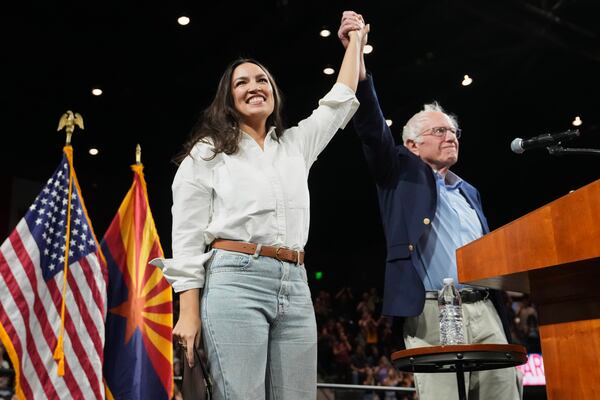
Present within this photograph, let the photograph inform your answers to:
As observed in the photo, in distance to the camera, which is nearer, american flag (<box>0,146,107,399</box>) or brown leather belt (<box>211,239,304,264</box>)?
brown leather belt (<box>211,239,304,264</box>)

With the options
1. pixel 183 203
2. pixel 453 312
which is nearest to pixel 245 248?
pixel 183 203

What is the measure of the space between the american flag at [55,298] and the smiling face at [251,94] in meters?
2.29

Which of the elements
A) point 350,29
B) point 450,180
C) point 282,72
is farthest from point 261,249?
point 282,72

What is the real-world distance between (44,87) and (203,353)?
5.51m

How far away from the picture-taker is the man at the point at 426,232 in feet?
7.51

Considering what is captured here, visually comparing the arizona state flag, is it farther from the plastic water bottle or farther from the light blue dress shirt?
the plastic water bottle

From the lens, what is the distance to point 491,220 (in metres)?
9.85

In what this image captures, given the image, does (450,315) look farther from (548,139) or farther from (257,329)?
(257,329)

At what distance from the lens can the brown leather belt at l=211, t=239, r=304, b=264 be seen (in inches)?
66.5

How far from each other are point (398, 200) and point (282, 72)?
4418mm

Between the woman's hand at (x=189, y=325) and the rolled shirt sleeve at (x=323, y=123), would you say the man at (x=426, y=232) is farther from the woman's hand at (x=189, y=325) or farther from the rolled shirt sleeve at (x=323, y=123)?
→ the woman's hand at (x=189, y=325)

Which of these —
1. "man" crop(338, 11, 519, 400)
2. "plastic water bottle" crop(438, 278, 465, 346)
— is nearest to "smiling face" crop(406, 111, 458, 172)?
"man" crop(338, 11, 519, 400)

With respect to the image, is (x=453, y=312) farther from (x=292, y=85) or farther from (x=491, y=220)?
(x=491, y=220)

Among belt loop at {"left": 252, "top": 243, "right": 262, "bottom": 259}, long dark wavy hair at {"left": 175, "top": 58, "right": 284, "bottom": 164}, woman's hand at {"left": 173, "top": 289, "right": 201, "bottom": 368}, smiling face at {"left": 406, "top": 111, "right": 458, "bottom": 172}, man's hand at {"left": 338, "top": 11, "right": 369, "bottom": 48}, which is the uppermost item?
man's hand at {"left": 338, "top": 11, "right": 369, "bottom": 48}
